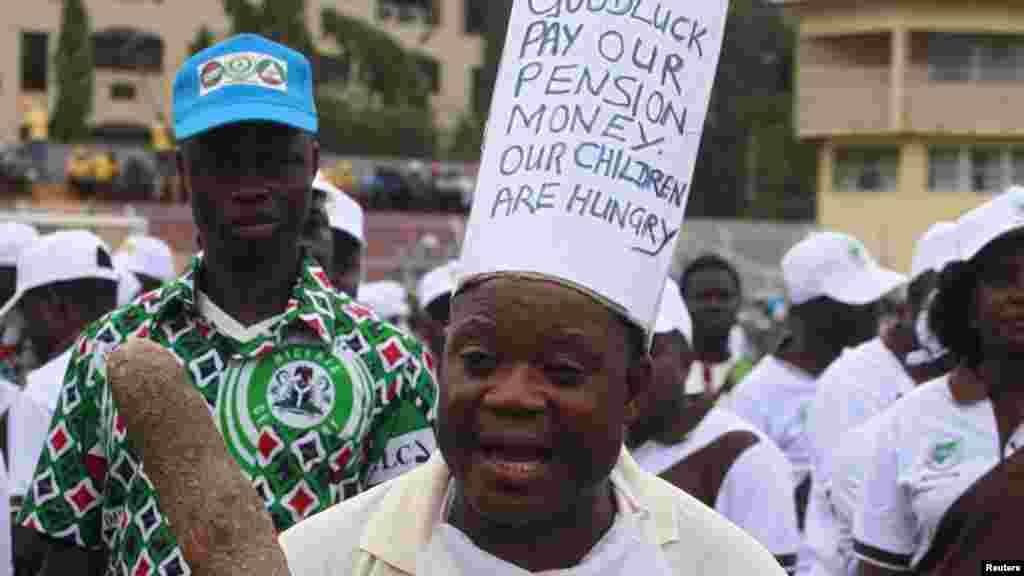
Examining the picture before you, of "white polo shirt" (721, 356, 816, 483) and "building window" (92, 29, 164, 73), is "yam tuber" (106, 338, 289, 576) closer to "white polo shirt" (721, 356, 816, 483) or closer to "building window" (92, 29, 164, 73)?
"white polo shirt" (721, 356, 816, 483)

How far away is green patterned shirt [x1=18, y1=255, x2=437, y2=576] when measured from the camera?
3.45m

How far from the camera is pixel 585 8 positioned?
240 centimetres

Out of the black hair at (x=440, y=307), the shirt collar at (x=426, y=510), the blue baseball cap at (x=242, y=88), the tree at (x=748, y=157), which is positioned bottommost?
the tree at (x=748, y=157)

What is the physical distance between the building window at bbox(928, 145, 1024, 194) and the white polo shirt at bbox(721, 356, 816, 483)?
4193 cm

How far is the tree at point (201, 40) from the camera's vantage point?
163 feet

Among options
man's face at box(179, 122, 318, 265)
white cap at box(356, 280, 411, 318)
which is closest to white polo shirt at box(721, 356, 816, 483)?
white cap at box(356, 280, 411, 318)

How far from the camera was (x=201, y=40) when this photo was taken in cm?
5062

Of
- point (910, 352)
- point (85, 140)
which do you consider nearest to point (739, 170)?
point (85, 140)

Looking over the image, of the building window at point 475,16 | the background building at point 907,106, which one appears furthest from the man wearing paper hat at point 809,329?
the building window at point 475,16

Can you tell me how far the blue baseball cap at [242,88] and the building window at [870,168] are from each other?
46170mm

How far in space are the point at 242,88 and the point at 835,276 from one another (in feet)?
15.4

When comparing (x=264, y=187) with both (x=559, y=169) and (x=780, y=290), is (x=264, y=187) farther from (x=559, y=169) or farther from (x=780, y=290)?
(x=780, y=290)

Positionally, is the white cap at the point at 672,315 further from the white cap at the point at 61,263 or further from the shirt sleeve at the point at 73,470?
the white cap at the point at 61,263

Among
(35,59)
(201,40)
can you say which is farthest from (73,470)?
(35,59)
